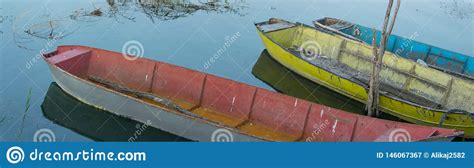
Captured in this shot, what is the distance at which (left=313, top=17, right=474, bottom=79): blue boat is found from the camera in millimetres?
13117

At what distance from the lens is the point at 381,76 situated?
41.6 feet

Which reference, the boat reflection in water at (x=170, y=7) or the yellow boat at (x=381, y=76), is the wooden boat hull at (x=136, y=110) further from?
the boat reflection in water at (x=170, y=7)

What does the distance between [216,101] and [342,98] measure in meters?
3.74

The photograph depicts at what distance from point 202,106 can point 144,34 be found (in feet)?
19.6

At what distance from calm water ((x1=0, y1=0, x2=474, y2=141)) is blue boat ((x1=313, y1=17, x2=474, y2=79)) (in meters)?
2.51

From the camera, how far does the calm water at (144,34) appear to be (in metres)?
10.6

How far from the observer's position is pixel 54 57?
1140 centimetres

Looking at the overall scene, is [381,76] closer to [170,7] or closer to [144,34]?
[144,34]

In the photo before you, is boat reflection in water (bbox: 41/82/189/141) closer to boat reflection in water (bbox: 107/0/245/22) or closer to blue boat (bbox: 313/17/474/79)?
boat reflection in water (bbox: 107/0/245/22)

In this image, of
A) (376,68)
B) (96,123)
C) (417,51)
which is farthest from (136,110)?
(417,51)

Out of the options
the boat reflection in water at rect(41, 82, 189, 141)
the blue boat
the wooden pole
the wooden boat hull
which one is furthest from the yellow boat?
the boat reflection in water at rect(41, 82, 189, 141)

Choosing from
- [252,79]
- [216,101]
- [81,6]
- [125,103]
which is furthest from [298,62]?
[81,6]

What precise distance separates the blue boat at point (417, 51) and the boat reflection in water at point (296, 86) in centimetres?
206

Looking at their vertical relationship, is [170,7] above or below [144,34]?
above
